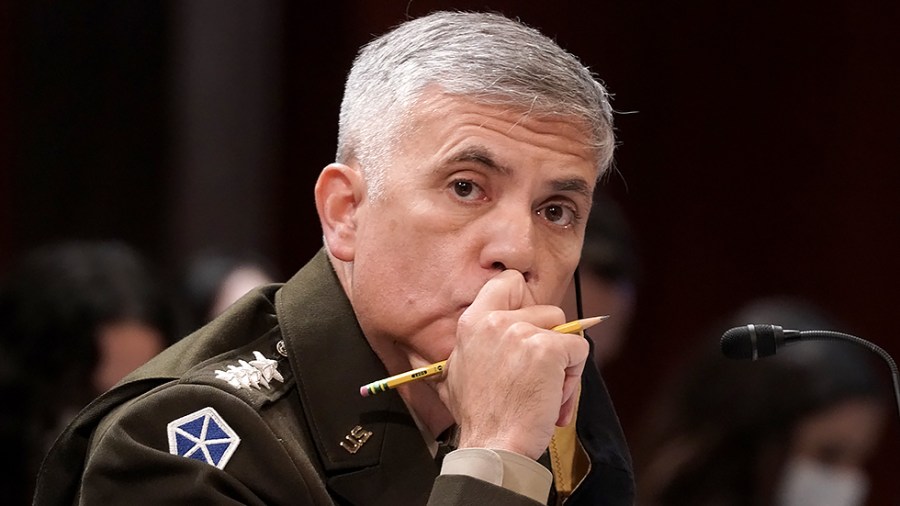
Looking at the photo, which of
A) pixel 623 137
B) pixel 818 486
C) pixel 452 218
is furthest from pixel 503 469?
pixel 623 137

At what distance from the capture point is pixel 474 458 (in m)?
2.17

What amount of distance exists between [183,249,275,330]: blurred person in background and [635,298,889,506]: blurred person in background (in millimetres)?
1673

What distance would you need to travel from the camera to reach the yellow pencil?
2.30 metres

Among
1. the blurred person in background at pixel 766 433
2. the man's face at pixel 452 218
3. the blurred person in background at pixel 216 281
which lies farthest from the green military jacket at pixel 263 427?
the blurred person in background at pixel 216 281

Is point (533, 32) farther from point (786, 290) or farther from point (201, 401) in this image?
point (786, 290)

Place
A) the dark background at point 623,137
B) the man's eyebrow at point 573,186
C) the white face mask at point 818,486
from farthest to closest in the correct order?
the dark background at point 623,137, the white face mask at point 818,486, the man's eyebrow at point 573,186

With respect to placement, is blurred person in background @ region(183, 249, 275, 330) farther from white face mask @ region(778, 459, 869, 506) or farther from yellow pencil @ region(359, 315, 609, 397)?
yellow pencil @ region(359, 315, 609, 397)

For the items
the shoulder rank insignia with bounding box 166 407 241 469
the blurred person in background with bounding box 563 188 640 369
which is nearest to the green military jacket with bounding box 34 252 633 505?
the shoulder rank insignia with bounding box 166 407 241 469

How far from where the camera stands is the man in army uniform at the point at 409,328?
86.7 inches

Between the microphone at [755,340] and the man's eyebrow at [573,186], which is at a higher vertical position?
the man's eyebrow at [573,186]

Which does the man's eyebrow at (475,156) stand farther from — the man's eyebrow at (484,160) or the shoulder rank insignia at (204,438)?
the shoulder rank insignia at (204,438)

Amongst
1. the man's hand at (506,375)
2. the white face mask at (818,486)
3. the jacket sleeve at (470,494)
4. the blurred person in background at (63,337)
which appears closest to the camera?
the jacket sleeve at (470,494)

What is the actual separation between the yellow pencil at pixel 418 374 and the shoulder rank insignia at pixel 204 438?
9.4 inches

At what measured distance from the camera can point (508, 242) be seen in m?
2.37
